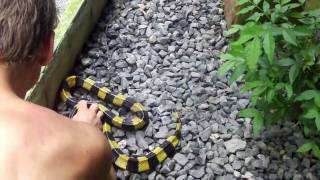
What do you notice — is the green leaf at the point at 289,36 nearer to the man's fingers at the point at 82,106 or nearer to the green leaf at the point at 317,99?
the green leaf at the point at 317,99

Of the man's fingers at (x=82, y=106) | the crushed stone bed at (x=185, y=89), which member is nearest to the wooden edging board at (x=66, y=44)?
the crushed stone bed at (x=185, y=89)

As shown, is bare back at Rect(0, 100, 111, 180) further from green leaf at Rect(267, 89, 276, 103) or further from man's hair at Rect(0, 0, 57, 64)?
green leaf at Rect(267, 89, 276, 103)

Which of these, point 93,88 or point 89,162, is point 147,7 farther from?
point 89,162

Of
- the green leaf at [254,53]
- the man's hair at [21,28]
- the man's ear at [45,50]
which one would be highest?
the man's hair at [21,28]

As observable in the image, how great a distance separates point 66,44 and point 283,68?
4.75 ft

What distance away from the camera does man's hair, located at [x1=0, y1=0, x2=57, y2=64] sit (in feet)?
5.14

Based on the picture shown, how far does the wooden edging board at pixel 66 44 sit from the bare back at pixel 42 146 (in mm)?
1268

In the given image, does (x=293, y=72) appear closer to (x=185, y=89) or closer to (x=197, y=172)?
(x=197, y=172)

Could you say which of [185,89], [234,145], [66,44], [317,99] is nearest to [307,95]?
[317,99]

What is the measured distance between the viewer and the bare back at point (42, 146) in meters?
1.37

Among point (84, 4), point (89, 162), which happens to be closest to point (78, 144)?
point (89, 162)

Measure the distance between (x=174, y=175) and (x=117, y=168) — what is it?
33 cm

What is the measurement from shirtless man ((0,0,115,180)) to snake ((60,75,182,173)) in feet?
3.64

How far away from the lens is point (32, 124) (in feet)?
4.82
